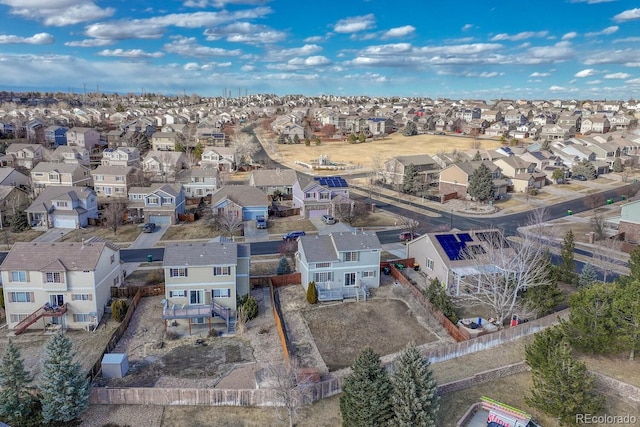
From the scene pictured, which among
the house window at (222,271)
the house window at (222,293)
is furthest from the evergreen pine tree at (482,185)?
the house window at (222,293)

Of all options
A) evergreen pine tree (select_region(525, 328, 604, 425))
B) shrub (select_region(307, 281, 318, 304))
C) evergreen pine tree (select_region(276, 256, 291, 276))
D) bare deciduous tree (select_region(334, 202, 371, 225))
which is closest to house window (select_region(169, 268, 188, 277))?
evergreen pine tree (select_region(276, 256, 291, 276))

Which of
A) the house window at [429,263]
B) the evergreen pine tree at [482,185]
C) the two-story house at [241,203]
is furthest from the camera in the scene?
the evergreen pine tree at [482,185]

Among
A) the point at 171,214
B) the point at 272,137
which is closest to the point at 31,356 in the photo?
the point at 171,214

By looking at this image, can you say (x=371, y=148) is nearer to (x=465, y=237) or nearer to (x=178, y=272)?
(x=465, y=237)

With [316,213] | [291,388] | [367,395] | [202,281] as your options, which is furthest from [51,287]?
[316,213]

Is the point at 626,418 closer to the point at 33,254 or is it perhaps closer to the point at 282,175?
the point at 33,254

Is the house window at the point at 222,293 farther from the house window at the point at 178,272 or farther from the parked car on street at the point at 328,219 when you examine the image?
the parked car on street at the point at 328,219
